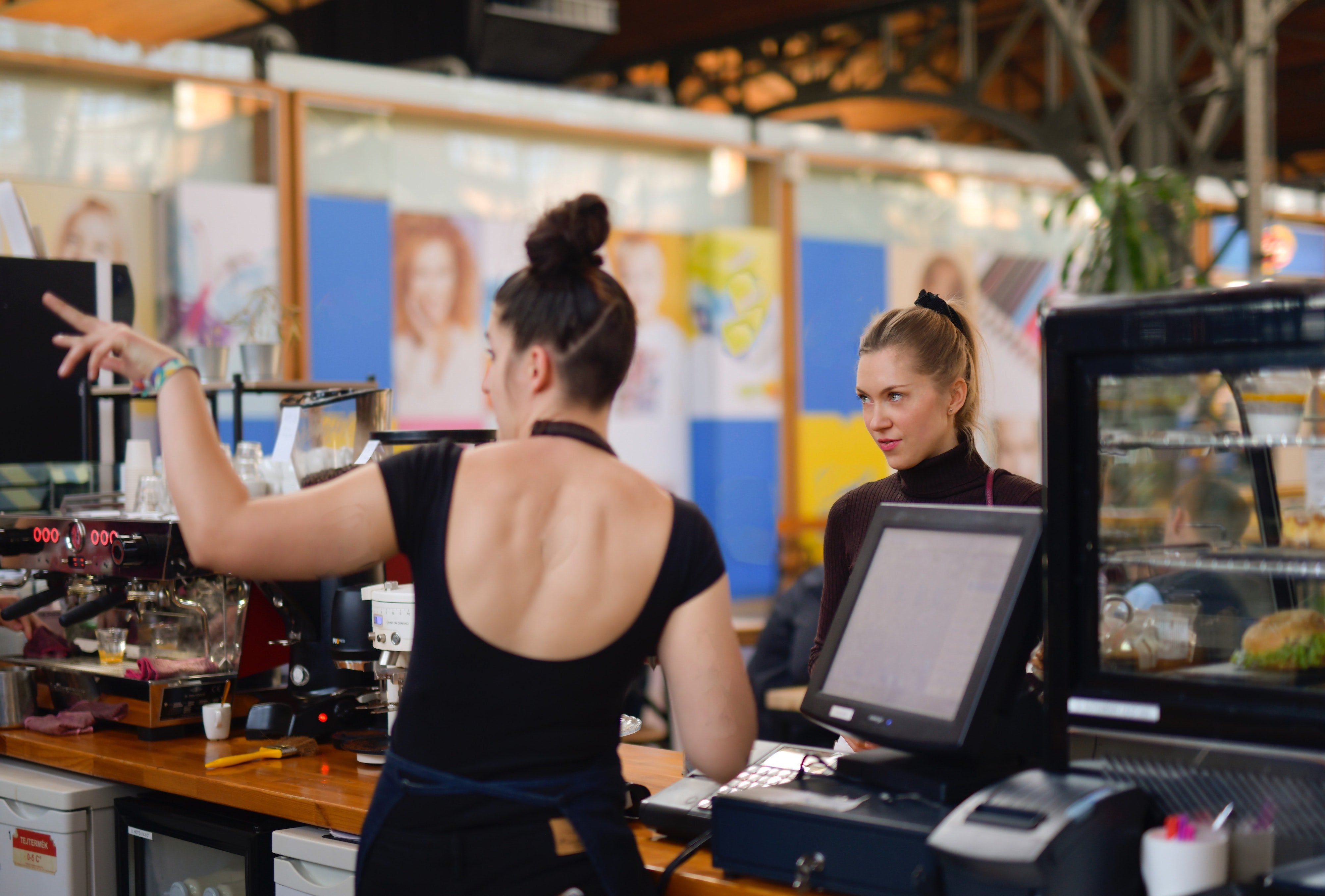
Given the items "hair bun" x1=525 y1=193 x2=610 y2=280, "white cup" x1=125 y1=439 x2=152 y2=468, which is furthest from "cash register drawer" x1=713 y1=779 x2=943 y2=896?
"white cup" x1=125 y1=439 x2=152 y2=468

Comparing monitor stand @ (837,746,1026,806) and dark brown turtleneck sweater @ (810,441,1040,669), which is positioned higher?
dark brown turtleneck sweater @ (810,441,1040,669)

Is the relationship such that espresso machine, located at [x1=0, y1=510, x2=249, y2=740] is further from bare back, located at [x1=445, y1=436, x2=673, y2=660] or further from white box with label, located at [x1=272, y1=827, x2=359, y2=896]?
bare back, located at [x1=445, y1=436, x2=673, y2=660]

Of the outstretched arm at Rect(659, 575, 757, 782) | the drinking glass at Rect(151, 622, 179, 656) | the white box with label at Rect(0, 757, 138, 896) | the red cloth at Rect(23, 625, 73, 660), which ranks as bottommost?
the white box with label at Rect(0, 757, 138, 896)

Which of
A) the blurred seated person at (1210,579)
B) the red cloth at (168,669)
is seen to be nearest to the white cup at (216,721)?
the red cloth at (168,669)

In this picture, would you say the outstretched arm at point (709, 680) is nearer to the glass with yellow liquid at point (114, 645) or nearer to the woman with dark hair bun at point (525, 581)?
the woman with dark hair bun at point (525, 581)

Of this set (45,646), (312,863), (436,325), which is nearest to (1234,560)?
(312,863)

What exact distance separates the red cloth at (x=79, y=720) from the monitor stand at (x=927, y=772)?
6.25 feet

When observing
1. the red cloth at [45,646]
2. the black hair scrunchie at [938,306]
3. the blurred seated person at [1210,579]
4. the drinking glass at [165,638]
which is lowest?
the red cloth at [45,646]

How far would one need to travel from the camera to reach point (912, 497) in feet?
8.75

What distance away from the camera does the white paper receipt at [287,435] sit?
3166mm

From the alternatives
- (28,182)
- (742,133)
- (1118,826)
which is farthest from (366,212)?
(1118,826)

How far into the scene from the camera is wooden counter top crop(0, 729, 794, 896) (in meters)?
2.29

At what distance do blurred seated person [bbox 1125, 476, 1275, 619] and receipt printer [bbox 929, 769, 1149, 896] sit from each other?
31 cm

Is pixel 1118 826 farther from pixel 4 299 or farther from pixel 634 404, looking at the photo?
pixel 634 404
